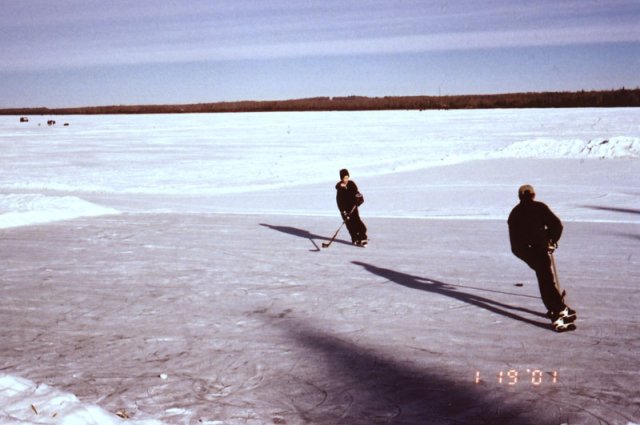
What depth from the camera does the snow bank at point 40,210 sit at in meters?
12.5

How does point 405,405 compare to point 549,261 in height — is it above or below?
below

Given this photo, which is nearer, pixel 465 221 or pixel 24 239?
pixel 24 239

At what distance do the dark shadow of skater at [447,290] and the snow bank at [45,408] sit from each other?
12.4 ft

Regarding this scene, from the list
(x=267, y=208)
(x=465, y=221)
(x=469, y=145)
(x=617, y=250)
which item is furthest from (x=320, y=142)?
(x=617, y=250)

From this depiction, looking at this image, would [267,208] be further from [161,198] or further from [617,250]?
[617,250]

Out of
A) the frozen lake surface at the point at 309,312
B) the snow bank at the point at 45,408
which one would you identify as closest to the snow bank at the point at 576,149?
the frozen lake surface at the point at 309,312

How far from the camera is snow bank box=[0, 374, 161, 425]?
386 cm

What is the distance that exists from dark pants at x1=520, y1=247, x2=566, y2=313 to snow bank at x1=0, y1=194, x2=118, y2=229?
10.3 metres

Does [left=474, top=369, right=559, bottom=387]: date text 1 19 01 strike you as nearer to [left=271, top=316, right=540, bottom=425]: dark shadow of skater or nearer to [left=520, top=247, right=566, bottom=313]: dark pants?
[left=271, top=316, right=540, bottom=425]: dark shadow of skater

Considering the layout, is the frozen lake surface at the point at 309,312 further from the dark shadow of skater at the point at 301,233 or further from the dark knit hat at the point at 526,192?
the dark knit hat at the point at 526,192

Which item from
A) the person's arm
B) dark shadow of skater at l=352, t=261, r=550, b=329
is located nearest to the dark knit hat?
the person's arm

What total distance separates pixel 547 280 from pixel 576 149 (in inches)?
819

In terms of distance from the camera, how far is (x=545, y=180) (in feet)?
59.9

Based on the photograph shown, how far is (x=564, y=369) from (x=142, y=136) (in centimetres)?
3871
